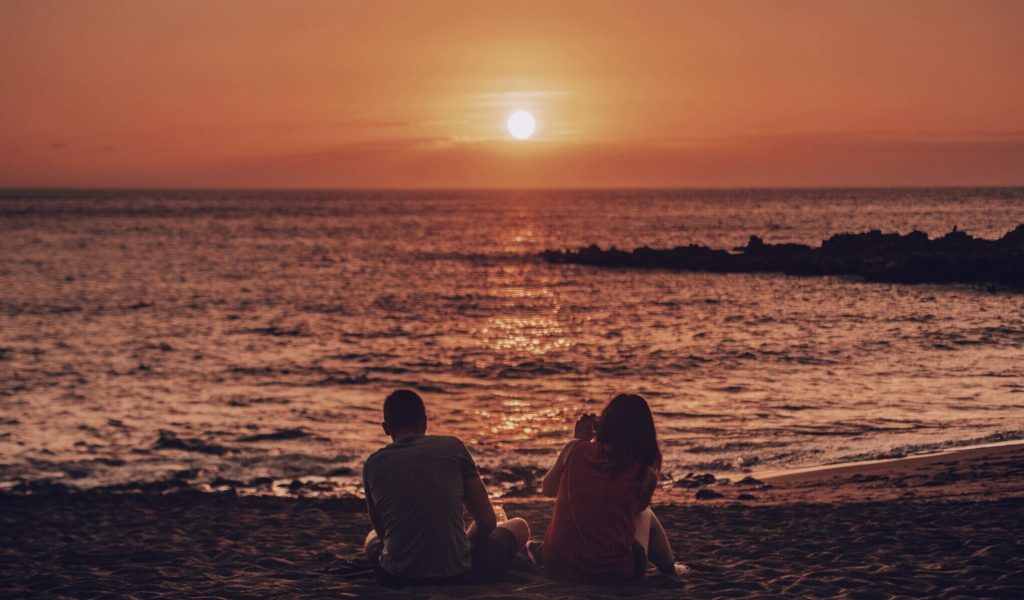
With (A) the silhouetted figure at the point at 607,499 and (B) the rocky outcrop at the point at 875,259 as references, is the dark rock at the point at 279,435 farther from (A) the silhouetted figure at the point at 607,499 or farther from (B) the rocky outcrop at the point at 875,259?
(B) the rocky outcrop at the point at 875,259

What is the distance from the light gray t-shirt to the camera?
6.07 metres

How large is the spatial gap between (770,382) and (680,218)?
388 ft

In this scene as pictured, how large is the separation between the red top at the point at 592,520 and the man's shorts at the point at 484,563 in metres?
0.30

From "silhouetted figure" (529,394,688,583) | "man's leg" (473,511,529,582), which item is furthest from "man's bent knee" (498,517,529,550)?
"silhouetted figure" (529,394,688,583)

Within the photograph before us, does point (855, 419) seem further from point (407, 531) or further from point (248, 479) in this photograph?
point (407, 531)

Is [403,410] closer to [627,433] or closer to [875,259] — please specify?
[627,433]

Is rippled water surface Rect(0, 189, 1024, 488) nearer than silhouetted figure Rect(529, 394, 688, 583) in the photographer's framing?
No

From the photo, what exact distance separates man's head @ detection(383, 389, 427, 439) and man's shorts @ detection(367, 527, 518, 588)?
116 cm

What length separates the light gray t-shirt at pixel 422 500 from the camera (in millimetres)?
6066

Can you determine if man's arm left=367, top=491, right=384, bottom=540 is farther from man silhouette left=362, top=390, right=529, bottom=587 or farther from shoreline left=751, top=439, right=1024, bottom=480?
shoreline left=751, top=439, right=1024, bottom=480

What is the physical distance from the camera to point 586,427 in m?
6.20

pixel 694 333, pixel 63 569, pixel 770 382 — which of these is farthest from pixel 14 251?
pixel 63 569

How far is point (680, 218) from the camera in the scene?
137000 millimetres

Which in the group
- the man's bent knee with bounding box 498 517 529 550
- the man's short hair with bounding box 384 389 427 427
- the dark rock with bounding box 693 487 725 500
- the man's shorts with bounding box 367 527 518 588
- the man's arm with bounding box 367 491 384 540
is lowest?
the dark rock with bounding box 693 487 725 500
